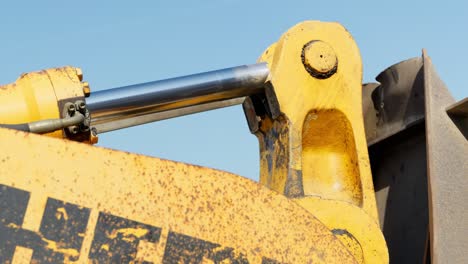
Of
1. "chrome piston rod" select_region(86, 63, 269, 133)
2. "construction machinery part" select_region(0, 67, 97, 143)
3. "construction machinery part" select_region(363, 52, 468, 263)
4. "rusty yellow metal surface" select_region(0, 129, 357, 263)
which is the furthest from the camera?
"construction machinery part" select_region(363, 52, 468, 263)

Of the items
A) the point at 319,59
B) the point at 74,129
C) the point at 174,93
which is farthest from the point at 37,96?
the point at 319,59

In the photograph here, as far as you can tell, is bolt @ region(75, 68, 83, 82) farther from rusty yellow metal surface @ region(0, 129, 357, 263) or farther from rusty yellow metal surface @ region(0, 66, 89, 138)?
rusty yellow metal surface @ region(0, 129, 357, 263)

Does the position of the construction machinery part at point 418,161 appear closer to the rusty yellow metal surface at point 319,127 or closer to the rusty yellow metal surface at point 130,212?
the rusty yellow metal surface at point 319,127

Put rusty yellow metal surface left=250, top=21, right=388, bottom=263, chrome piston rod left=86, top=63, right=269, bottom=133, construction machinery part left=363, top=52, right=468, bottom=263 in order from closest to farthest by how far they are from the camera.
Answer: chrome piston rod left=86, top=63, right=269, bottom=133, rusty yellow metal surface left=250, top=21, right=388, bottom=263, construction machinery part left=363, top=52, right=468, bottom=263

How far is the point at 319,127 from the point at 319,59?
0.22 metres

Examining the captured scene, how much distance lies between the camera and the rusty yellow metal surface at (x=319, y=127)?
8.32ft

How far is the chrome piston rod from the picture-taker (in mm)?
2400

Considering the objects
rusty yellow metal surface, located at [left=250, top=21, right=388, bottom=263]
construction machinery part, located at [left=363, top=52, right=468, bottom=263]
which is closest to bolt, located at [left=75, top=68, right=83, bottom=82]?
rusty yellow metal surface, located at [left=250, top=21, right=388, bottom=263]

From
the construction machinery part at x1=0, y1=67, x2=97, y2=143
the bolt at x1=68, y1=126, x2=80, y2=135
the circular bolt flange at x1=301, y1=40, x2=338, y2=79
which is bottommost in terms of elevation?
A: the bolt at x1=68, y1=126, x2=80, y2=135

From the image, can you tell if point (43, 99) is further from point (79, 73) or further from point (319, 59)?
point (319, 59)

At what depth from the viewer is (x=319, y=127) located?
8.75 ft

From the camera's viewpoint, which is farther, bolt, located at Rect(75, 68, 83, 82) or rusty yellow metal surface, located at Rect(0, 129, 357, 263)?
bolt, located at Rect(75, 68, 83, 82)

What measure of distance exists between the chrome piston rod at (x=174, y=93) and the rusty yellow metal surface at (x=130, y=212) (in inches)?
20.3

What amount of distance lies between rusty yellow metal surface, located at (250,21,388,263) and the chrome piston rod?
83 mm
